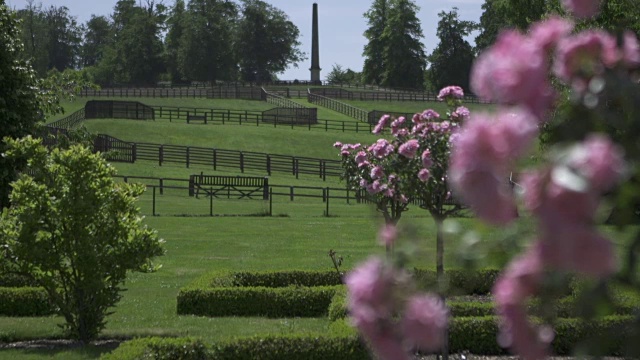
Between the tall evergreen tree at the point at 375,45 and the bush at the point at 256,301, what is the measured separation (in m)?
88.7

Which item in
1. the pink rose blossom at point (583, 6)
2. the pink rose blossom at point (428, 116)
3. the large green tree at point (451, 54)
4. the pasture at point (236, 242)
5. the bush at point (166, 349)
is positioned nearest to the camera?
the pink rose blossom at point (583, 6)

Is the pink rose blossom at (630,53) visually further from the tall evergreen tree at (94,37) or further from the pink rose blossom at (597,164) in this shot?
the tall evergreen tree at (94,37)

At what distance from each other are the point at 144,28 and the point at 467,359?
9189 centimetres

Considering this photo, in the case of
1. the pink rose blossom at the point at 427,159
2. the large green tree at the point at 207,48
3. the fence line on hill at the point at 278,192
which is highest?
the large green tree at the point at 207,48

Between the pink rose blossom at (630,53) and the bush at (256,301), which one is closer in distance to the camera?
the pink rose blossom at (630,53)

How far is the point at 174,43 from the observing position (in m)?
104

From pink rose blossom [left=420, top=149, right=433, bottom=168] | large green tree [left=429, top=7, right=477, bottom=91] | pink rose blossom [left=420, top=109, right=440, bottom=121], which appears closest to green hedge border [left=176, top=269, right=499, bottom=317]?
pink rose blossom [left=420, top=109, right=440, bottom=121]

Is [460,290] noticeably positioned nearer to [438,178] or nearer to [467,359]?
[438,178]

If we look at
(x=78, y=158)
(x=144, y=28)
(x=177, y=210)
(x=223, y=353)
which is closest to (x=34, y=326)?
(x=78, y=158)

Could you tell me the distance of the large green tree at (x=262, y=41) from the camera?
350ft

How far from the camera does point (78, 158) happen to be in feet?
36.6

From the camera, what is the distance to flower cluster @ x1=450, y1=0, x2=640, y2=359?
1246 mm

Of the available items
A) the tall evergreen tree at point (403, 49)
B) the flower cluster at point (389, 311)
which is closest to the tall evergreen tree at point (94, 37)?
the tall evergreen tree at point (403, 49)

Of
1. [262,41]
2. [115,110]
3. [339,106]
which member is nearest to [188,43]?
[262,41]
